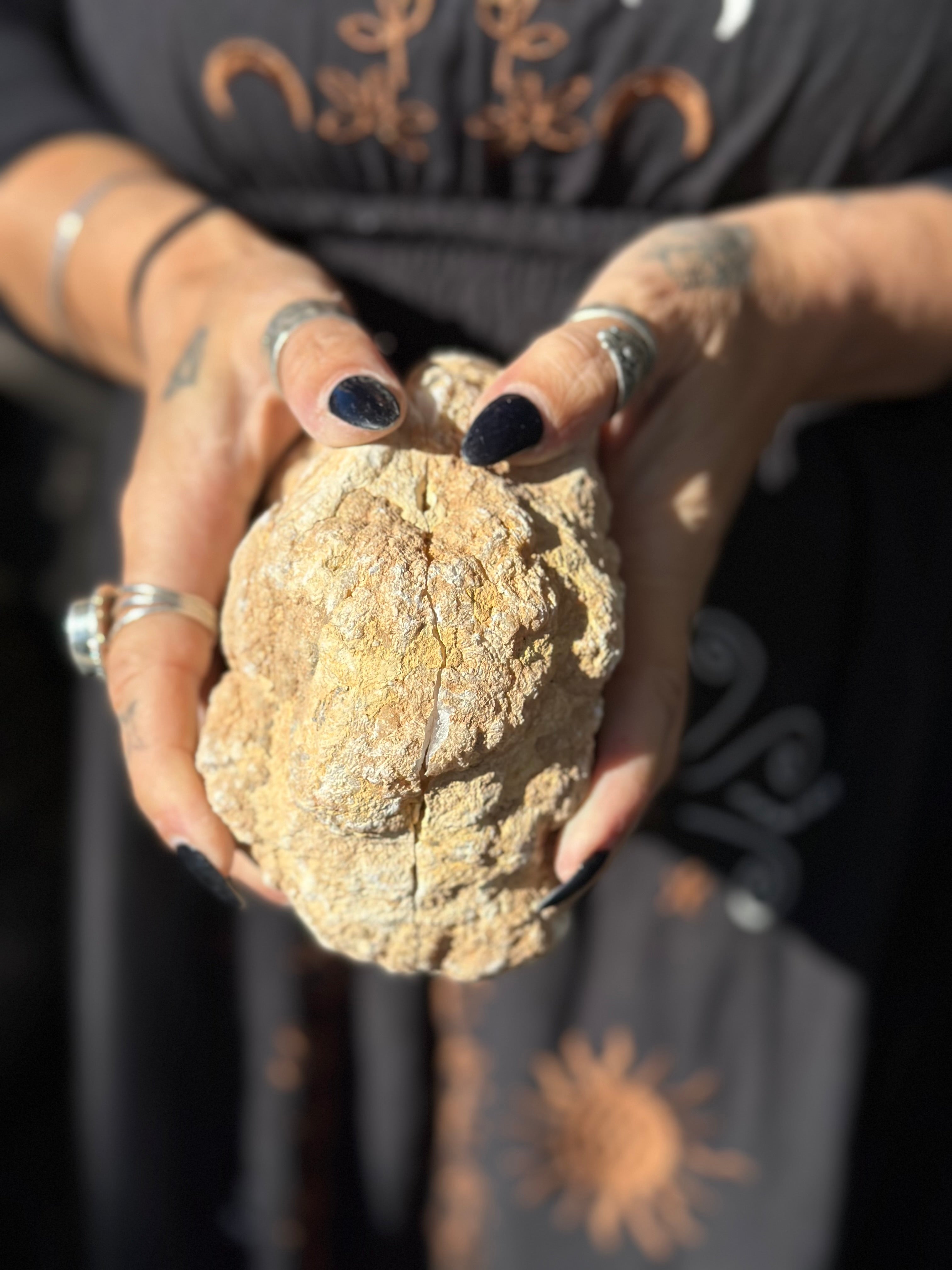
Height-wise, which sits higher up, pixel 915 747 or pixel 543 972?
pixel 915 747

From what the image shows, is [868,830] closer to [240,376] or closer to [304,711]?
[304,711]

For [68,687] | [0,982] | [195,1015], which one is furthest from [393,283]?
[0,982]

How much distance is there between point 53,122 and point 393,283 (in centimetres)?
61

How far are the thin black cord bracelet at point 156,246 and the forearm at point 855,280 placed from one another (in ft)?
2.53

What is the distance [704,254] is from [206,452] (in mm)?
659

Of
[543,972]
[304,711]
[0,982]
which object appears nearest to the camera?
[304,711]

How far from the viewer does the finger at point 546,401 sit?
0.96 m

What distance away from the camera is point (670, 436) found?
1.18 m

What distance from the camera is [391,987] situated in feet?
5.82

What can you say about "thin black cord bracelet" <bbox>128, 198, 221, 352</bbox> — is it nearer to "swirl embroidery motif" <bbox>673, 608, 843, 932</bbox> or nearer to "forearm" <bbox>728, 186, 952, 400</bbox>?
"forearm" <bbox>728, 186, 952, 400</bbox>

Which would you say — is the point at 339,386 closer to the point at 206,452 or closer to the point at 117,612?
the point at 206,452

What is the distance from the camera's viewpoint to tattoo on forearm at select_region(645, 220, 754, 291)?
3.80 feet

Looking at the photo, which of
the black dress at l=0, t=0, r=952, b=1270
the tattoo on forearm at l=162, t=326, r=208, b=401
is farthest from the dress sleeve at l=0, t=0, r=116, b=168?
the tattoo on forearm at l=162, t=326, r=208, b=401

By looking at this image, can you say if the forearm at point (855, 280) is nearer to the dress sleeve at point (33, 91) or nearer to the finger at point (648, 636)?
the finger at point (648, 636)
